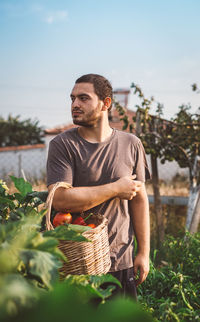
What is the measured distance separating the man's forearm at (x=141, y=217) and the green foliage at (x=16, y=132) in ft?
68.3

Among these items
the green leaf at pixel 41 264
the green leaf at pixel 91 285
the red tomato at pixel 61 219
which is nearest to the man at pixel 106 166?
the red tomato at pixel 61 219

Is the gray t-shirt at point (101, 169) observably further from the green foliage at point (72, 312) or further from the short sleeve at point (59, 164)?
the green foliage at point (72, 312)

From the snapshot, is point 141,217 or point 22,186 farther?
point 141,217

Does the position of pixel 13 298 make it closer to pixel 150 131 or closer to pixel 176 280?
pixel 176 280

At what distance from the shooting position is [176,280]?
3.04 m

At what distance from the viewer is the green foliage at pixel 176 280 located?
2.71 metres

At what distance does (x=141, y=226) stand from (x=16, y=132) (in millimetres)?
21213

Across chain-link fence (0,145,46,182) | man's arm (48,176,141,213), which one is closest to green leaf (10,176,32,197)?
man's arm (48,176,141,213)

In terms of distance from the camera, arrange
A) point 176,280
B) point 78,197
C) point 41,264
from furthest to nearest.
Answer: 1. point 176,280
2. point 78,197
3. point 41,264

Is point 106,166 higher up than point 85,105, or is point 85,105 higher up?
point 85,105

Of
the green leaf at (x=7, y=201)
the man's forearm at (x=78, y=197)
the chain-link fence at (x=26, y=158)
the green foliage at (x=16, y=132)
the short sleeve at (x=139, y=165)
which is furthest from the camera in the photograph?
the green foliage at (x=16, y=132)

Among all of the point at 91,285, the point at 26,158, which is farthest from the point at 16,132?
the point at 91,285

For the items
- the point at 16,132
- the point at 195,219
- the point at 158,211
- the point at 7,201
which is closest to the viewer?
the point at 7,201

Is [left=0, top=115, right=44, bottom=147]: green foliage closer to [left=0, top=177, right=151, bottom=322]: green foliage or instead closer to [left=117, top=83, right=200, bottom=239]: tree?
[left=117, top=83, right=200, bottom=239]: tree
